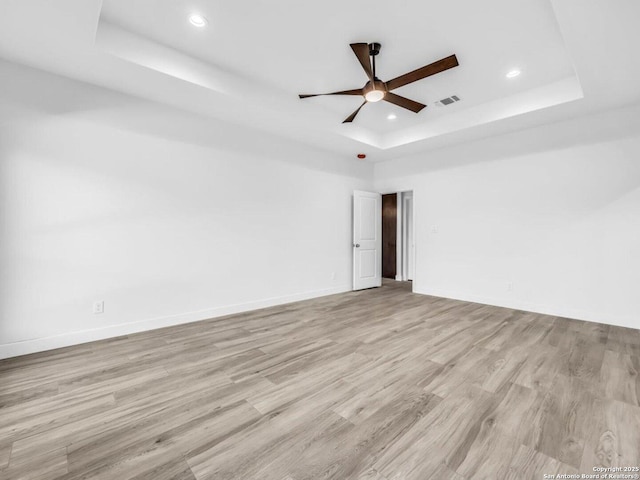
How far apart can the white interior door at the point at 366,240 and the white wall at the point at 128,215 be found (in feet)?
4.63

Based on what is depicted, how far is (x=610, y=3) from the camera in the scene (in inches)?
81.3

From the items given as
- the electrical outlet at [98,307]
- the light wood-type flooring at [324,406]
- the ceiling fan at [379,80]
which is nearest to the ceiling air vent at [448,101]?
the ceiling fan at [379,80]

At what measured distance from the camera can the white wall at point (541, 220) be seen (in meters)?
3.72

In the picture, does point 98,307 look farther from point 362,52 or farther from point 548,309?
point 548,309

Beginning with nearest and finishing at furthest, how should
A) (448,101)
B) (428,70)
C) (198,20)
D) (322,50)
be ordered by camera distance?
(198,20), (428,70), (322,50), (448,101)

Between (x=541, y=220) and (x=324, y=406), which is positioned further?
(x=541, y=220)

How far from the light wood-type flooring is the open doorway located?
4330mm

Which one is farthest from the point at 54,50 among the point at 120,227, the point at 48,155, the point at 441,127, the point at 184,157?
the point at 441,127

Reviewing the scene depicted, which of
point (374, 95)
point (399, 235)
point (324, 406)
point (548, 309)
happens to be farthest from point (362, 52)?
point (399, 235)

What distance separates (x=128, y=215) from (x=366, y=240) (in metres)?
4.34

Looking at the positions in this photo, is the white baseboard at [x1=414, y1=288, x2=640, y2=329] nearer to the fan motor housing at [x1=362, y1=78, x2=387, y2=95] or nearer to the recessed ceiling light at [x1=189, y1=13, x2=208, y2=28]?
the fan motor housing at [x1=362, y1=78, x2=387, y2=95]

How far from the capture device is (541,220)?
4332 millimetres

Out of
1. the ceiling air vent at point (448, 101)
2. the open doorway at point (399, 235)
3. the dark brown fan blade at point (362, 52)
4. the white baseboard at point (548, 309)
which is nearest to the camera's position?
the dark brown fan blade at point (362, 52)

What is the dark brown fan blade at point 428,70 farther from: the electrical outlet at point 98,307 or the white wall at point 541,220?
the electrical outlet at point 98,307
